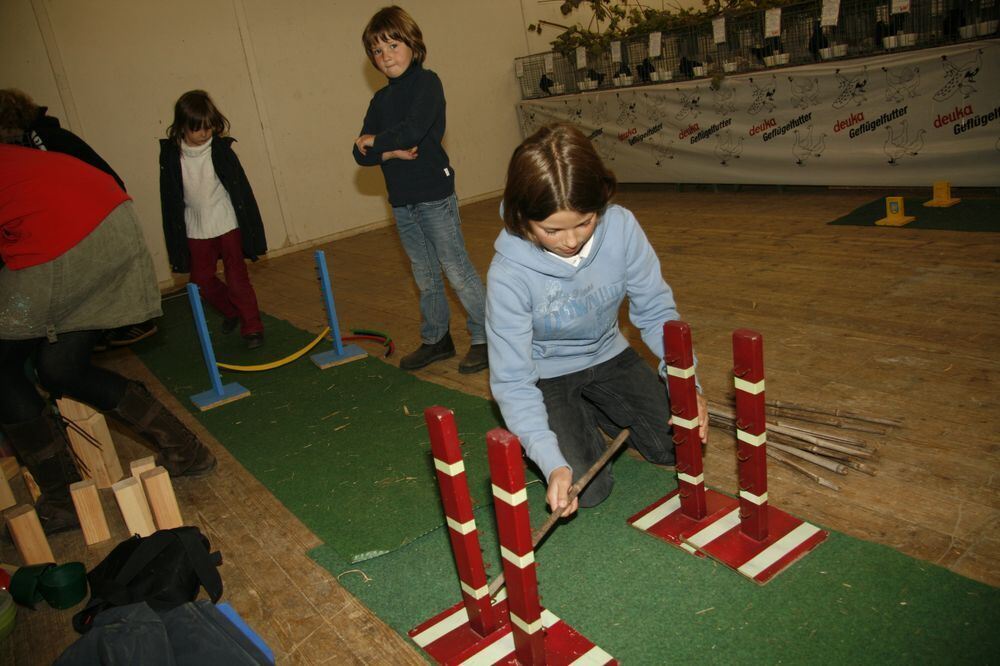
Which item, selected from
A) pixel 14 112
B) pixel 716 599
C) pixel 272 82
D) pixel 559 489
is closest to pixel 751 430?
pixel 716 599

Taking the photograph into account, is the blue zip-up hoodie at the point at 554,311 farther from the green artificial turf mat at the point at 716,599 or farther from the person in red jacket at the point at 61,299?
the person in red jacket at the point at 61,299

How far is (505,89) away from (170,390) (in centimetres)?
581

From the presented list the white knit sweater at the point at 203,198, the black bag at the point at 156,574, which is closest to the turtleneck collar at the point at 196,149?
the white knit sweater at the point at 203,198

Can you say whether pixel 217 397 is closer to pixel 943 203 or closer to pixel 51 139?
pixel 51 139

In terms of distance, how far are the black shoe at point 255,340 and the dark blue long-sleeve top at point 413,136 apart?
1640 millimetres

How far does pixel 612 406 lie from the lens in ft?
9.00

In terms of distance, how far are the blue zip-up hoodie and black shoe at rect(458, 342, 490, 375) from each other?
4.19 ft

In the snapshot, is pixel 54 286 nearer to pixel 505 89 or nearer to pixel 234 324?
pixel 234 324

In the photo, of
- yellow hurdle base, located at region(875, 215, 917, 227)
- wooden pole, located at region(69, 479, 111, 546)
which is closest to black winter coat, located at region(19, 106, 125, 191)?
wooden pole, located at region(69, 479, 111, 546)

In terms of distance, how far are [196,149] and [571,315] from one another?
3108mm

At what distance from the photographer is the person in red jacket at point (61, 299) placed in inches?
104

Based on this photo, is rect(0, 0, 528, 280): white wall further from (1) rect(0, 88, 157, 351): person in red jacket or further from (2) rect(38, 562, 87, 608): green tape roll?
(2) rect(38, 562, 87, 608): green tape roll

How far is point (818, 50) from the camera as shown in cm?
597

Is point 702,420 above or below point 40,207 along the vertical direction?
below
